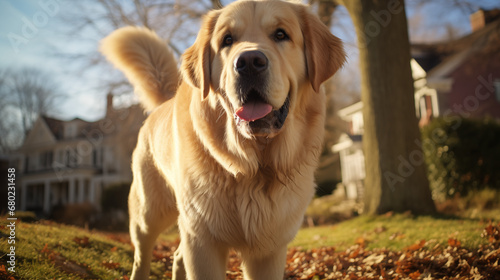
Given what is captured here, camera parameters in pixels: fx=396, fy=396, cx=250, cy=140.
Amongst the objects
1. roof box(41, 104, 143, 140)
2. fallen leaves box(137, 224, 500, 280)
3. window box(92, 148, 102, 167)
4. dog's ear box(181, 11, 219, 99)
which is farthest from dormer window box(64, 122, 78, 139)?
dog's ear box(181, 11, 219, 99)

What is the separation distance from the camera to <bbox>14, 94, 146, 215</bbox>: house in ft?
→ 112

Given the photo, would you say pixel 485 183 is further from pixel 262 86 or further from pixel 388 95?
pixel 262 86

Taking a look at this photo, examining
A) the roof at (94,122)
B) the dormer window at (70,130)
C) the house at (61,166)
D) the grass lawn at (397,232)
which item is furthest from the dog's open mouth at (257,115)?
the dormer window at (70,130)

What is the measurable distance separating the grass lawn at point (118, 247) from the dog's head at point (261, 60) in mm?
Answer: 2156

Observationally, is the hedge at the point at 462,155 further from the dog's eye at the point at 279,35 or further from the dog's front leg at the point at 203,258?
the dog's front leg at the point at 203,258

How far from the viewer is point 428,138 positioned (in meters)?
11.5

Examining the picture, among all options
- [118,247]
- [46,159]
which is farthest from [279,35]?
[46,159]

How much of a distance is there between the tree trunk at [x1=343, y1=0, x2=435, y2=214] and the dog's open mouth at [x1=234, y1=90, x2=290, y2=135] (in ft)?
15.8

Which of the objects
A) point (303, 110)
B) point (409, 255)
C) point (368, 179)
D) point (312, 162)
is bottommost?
point (409, 255)

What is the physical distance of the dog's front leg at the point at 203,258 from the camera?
8.87 feet

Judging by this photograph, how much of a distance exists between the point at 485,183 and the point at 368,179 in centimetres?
536

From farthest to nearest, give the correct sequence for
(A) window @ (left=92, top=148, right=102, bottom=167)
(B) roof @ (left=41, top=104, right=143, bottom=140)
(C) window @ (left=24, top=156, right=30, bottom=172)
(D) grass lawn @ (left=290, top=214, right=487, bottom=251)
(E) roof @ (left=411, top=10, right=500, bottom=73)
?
(C) window @ (left=24, top=156, right=30, bottom=172) → (A) window @ (left=92, top=148, right=102, bottom=167) → (B) roof @ (left=41, top=104, right=143, bottom=140) → (E) roof @ (left=411, top=10, right=500, bottom=73) → (D) grass lawn @ (left=290, top=214, right=487, bottom=251)

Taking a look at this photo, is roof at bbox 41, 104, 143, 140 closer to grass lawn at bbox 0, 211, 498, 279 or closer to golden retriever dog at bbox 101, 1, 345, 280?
grass lawn at bbox 0, 211, 498, 279

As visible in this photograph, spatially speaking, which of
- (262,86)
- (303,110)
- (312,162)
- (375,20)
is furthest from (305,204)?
(375,20)
